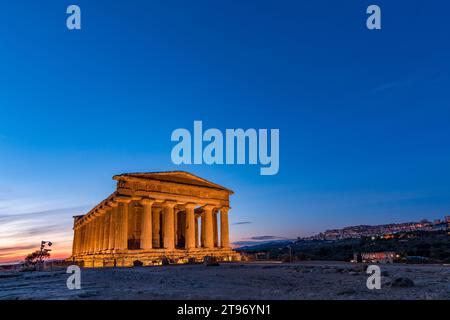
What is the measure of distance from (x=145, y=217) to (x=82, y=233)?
2777 cm

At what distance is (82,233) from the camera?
6131 cm

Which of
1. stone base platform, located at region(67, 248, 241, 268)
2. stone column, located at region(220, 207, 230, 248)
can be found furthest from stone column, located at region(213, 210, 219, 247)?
stone base platform, located at region(67, 248, 241, 268)

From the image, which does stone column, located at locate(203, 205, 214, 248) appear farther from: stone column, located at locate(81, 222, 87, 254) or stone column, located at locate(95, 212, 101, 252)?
stone column, located at locate(81, 222, 87, 254)

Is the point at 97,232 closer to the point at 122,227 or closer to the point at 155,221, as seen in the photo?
the point at 155,221

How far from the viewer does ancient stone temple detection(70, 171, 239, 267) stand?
37.1 meters

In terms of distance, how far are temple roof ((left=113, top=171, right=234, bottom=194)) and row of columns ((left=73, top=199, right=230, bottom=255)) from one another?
2.52 meters

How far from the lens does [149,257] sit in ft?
121

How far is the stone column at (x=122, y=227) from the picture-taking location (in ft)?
120

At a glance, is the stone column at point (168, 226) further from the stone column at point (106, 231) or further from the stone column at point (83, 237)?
the stone column at point (83, 237)

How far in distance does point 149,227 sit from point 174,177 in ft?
21.5
